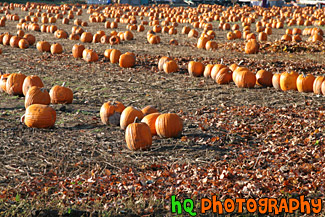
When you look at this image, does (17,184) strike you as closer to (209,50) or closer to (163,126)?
(163,126)

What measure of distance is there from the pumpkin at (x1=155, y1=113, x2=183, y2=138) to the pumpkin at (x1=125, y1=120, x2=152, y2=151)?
14.7 inches

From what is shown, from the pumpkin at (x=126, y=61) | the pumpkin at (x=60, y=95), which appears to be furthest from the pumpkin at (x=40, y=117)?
the pumpkin at (x=126, y=61)

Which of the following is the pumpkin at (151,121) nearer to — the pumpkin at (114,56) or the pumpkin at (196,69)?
the pumpkin at (196,69)

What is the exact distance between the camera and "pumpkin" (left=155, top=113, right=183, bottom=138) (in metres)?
6.47

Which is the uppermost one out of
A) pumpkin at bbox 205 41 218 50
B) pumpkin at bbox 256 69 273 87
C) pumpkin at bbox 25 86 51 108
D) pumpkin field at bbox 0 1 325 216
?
pumpkin at bbox 205 41 218 50

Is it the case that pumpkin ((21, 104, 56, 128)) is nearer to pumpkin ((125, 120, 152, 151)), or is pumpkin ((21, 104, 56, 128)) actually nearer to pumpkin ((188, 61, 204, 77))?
pumpkin ((125, 120, 152, 151))

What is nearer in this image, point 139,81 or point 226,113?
point 226,113

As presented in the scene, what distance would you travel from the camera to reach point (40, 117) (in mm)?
6766

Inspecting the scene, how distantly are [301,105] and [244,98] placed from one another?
1.18 m

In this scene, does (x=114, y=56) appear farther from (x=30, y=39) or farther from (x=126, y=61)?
(x=30, y=39)

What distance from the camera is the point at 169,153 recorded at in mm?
6031

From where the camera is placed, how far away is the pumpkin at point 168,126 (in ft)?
21.2

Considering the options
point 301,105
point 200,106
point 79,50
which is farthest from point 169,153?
point 79,50

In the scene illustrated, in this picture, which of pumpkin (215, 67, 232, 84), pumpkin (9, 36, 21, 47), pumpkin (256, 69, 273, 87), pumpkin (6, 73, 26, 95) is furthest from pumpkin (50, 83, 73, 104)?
pumpkin (9, 36, 21, 47)
